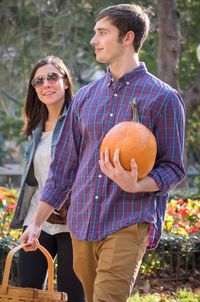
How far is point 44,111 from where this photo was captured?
5219 millimetres

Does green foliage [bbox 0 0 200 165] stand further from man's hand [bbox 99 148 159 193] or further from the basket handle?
man's hand [bbox 99 148 159 193]

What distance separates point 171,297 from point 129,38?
3.81 m

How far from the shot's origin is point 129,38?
3.82 m

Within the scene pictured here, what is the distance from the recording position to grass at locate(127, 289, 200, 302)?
6577 millimetres

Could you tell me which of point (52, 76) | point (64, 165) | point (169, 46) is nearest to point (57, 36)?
point (169, 46)

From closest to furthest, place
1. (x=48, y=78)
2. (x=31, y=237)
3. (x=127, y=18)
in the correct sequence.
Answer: (x=127, y=18)
(x=31, y=237)
(x=48, y=78)

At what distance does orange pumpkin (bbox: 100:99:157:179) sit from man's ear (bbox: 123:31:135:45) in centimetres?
45

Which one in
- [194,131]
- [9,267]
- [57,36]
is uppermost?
[57,36]

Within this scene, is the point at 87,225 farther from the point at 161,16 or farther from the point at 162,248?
the point at 161,16

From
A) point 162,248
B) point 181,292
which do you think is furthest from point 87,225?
point 162,248

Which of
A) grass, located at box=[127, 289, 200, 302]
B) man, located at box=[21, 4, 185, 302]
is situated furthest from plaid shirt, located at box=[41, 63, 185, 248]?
grass, located at box=[127, 289, 200, 302]

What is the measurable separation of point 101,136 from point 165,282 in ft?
13.8

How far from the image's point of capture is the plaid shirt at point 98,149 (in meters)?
3.69

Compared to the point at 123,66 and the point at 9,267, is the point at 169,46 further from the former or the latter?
the point at 9,267
